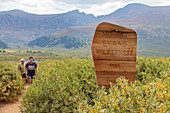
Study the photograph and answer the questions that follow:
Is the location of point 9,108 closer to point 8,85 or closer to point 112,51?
point 8,85

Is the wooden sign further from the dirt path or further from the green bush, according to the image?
the green bush

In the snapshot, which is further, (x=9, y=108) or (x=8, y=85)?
(x=8, y=85)

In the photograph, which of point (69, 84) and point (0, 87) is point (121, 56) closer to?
point (69, 84)

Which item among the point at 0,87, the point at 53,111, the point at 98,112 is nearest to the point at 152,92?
the point at 98,112

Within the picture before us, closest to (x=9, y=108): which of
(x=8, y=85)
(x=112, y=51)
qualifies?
(x=8, y=85)

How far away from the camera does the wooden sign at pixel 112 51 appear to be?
15.3 feet

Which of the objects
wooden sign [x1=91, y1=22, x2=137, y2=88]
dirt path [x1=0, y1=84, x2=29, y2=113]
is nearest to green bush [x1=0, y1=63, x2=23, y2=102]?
dirt path [x1=0, y1=84, x2=29, y2=113]

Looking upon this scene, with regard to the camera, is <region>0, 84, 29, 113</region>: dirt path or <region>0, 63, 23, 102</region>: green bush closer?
<region>0, 84, 29, 113</region>: dirt path

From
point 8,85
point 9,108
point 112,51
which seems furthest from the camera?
point 8,85

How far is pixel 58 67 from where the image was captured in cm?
630

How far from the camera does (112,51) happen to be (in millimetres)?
4703

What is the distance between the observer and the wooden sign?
465cm

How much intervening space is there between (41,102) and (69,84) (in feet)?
3.40

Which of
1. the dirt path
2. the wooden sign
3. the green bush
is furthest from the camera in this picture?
the green bush
